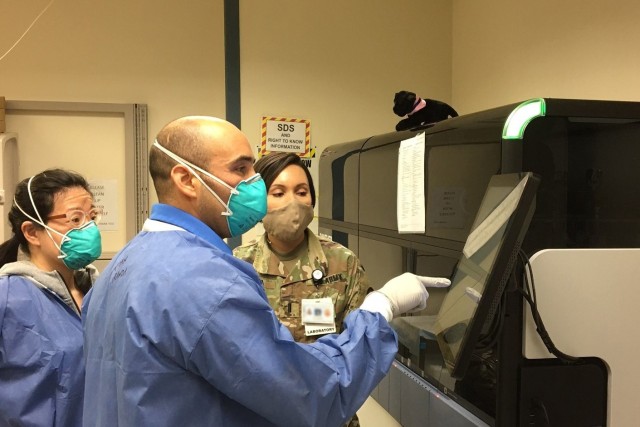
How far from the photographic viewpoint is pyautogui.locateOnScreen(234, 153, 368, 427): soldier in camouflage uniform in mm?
1666

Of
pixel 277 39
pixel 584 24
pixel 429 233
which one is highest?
pixel 277 39

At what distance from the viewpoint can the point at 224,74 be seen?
312 centimetres

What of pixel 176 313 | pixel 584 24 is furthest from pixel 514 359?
pixel 584 24

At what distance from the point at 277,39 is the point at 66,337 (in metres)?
2.26

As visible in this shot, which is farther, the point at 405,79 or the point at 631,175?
the point at 405,79

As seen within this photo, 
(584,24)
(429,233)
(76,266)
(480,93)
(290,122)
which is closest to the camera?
(429,233)

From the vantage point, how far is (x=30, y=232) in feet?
5.37

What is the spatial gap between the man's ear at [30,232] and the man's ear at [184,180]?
869 mm

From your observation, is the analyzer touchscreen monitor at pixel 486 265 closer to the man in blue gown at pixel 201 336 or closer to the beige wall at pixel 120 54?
the man in blue gown at pixel 201 336

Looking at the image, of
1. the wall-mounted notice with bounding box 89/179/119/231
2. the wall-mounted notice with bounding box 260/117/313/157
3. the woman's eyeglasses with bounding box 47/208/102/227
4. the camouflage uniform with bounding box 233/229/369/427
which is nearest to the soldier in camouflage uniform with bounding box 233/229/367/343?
the camouflage uniform with bounding box 233/229/369/427

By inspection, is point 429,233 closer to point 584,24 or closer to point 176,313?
point 176,313

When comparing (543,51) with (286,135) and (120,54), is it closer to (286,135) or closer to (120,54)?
(286,135)

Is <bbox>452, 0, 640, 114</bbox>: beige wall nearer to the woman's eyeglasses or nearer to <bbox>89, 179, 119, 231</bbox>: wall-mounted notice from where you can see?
the woman's eyeglasses

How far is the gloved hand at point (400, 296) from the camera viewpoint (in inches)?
44.9
